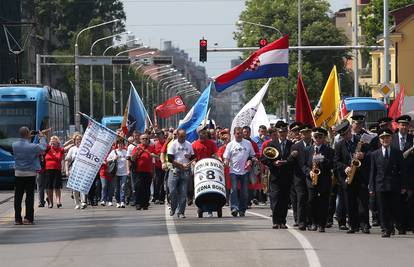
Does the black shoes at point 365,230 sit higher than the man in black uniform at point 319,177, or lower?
lower

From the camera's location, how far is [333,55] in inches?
3826

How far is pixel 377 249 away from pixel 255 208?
39.5 feet

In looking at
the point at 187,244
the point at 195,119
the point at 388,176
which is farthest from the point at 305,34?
the point at 187,244

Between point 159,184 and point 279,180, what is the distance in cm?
1058

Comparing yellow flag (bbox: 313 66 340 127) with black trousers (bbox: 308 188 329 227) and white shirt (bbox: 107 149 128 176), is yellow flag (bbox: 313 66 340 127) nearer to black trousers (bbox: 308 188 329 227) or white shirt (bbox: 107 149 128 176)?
white shirt (bbox: 107 149 128 176)

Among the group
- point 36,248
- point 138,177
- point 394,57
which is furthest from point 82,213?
point 394,57

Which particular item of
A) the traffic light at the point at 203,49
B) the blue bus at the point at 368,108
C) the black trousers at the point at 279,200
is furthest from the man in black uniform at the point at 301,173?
the traffic light at the point at 203,49

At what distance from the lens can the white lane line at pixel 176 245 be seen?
15.3 m

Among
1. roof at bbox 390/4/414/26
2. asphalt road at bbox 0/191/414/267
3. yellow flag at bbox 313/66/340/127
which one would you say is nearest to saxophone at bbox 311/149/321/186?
asphalt road at bbox 0/191/414/267

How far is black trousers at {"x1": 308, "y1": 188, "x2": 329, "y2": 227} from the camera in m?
20.6

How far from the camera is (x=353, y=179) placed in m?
20.4

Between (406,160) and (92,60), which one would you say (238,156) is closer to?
(406,160)

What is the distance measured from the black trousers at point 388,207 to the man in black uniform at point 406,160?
31 cm

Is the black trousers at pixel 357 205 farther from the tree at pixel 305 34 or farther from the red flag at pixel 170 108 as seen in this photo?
the tree at pixel 305 34
